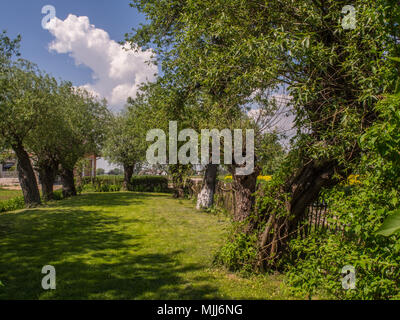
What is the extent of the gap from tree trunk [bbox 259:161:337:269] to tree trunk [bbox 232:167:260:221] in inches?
37.2

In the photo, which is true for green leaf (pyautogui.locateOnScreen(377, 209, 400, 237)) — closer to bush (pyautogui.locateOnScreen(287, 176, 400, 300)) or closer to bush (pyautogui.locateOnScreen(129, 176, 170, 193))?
bush (pyautogui.locateOnScreen(287, 176, 400, 300))

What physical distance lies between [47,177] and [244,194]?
16364 millimetres

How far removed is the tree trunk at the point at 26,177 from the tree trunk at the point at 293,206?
46.0 ft

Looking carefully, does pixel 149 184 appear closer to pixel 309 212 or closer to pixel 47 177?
pixel 47 177

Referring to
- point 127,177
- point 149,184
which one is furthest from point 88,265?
point 149,184

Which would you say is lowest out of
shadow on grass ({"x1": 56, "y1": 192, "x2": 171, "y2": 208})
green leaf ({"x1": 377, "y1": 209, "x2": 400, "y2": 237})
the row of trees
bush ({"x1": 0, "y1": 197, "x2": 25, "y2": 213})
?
shadow on grass ({"x1": 56, "y1": 192, "x2": 171, "y2": 208})

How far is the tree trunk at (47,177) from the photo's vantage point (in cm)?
1846

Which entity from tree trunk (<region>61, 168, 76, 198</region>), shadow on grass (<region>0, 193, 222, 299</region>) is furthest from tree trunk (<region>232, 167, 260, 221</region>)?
tree trunk (<region>61, 168, 76, 198</region>)

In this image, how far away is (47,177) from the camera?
18766 millimetres

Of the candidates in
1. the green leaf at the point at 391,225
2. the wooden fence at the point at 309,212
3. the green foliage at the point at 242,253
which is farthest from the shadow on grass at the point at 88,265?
the green leaf at the point at 391,225

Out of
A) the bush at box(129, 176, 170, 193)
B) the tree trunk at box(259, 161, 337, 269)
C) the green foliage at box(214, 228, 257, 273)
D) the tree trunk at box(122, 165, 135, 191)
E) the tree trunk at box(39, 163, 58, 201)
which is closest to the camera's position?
the tree trunk at box(259, 161, 337, 269)

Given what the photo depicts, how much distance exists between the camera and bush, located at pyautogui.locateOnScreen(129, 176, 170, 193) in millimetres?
32219

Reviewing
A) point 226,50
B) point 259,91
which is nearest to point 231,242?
point 259,91

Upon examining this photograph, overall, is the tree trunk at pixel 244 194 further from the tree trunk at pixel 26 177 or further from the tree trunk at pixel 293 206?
the tree trunk at pixel 26 177
